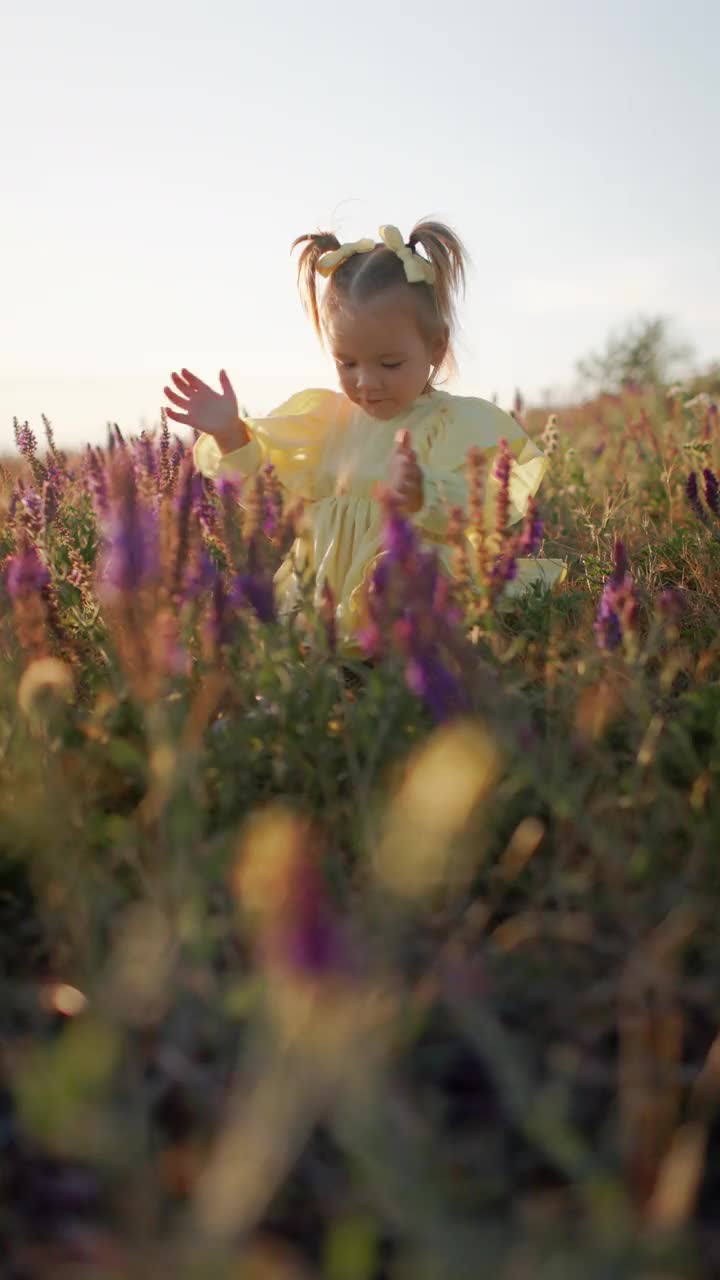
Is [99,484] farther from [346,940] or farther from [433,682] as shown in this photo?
[346,940]

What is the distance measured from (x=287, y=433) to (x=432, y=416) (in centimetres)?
53

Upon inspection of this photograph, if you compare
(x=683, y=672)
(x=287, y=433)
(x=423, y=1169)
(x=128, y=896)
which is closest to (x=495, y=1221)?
(x=423, y=1169)

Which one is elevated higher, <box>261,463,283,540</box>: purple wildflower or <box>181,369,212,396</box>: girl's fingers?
<box>181,369,212,396</box>: girl's fingers

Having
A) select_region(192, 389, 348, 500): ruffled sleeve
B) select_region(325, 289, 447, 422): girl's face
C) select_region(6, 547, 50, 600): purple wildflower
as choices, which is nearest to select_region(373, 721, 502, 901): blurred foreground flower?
select_region(6, 547, 50, 600): purple wildflower

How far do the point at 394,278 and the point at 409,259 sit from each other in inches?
3.3

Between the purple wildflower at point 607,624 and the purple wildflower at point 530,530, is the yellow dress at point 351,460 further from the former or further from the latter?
the purple wildflower at point 607,624

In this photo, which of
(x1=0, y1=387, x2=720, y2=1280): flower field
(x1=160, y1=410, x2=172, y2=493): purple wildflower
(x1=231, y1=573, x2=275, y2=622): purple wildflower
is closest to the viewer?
(x1=0, y1=387, x2=720, y2=1280): flower field

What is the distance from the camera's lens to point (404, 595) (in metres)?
1.71

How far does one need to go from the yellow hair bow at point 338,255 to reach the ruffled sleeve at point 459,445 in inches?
23.6

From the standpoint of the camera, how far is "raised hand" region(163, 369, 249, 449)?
342 cm

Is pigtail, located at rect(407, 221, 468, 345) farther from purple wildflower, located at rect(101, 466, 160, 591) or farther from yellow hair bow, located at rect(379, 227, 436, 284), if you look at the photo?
purple wildflower, located at rect(101, 466, 160, 591)

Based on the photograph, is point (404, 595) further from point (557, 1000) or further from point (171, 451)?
point (171, 451)

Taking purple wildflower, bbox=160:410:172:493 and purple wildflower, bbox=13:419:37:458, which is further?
purple wildflower, bbox=13:419:37:458

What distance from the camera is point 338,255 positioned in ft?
12.0
